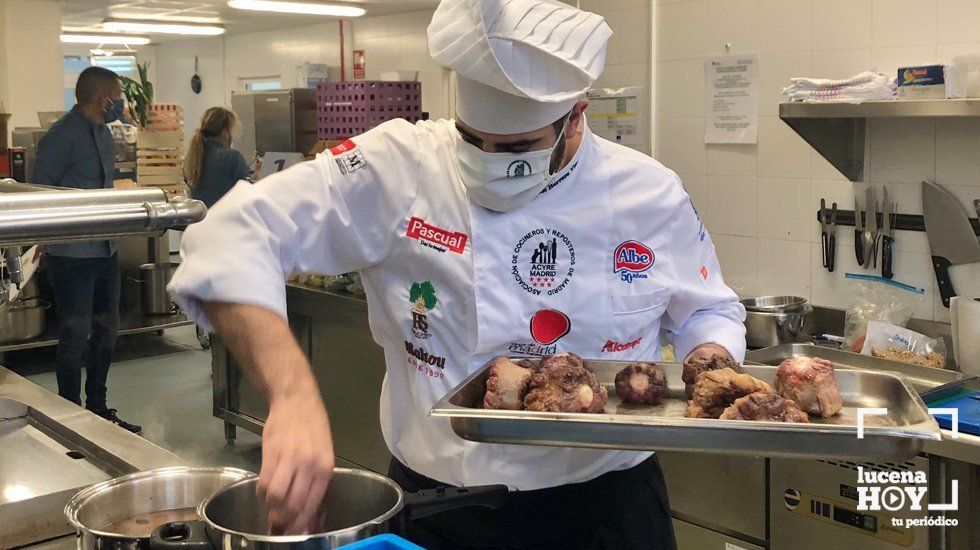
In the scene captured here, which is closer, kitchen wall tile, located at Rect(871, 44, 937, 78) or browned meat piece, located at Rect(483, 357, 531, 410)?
browned meat piece, located at Rect(483, 357, 531, 410)

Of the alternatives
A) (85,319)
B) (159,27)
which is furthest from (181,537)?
(159,27)

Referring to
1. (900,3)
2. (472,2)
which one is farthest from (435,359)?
(900,3)

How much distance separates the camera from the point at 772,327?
3020 mm

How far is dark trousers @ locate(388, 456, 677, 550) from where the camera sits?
1.47 m

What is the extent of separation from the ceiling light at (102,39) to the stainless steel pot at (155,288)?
467cm

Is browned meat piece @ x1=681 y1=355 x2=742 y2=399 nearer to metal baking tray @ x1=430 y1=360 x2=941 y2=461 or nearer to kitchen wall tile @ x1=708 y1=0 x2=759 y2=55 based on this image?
metal baking tray @ x1=430 y1=360 x2=941 y2=461

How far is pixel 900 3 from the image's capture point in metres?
2.97

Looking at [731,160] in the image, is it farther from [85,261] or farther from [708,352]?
[85,261]

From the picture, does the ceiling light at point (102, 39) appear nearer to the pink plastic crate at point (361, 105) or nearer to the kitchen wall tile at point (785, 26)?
the pink plastic crate at point (361, 105)

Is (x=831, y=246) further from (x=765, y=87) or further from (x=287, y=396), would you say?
(x=287, y=396)

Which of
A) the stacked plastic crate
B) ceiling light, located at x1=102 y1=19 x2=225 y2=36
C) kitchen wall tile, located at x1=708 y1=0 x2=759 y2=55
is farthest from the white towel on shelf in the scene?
ceiling light, located at x1=102 y1=19 x2=225 y2=36

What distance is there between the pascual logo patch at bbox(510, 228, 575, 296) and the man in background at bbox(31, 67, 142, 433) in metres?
3.77

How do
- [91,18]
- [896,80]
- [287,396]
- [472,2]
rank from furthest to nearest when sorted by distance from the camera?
[91,18] < [896,80] < [472,2] < [287,396]

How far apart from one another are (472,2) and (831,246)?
2.14 meters
